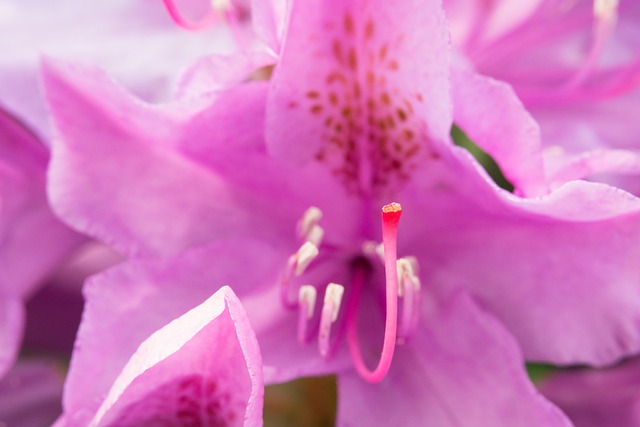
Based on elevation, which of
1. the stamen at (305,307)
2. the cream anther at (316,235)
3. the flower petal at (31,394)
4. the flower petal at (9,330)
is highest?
the cream anther at (316,235)

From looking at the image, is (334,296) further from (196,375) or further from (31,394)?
(31,394)

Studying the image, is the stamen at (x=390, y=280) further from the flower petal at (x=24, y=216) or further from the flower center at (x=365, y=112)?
the flower petal at (x=24, y=216)

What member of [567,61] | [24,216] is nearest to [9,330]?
[24,216]

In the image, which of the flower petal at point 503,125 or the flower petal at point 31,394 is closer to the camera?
the flower petal at point 503,125

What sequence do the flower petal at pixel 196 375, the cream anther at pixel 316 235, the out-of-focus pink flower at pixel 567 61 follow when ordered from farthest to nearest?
the out-of-focus pink flower at pixel 567 61 < the cream anther at pixel 316 235 < the flower petal at pixel 196 375

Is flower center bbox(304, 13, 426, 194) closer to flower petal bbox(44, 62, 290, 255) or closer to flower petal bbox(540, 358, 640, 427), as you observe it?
flower petal bbox(44, 62, 290, 255)

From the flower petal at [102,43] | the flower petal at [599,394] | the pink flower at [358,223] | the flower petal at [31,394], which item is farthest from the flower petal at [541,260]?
the flower petal at [31,394]
